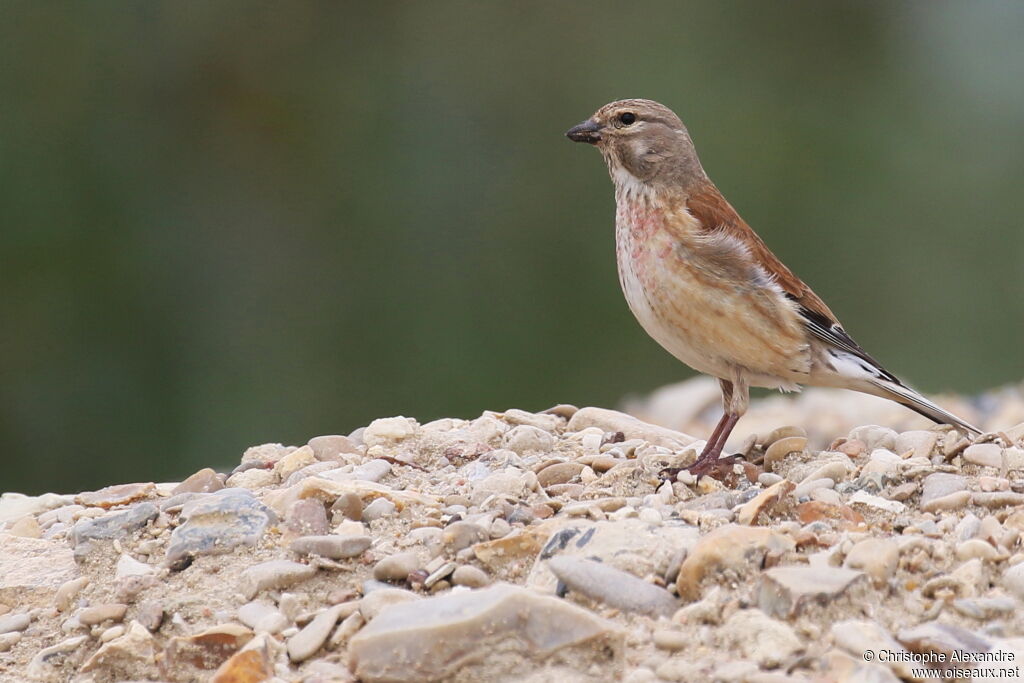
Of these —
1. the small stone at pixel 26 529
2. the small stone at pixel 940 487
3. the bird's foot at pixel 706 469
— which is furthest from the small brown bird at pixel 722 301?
the small stone at pixel 26 529

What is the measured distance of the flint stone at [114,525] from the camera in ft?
11.9

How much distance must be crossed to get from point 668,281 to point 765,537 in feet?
5.47

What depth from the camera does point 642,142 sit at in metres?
4.91

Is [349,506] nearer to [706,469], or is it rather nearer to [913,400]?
[706,469]

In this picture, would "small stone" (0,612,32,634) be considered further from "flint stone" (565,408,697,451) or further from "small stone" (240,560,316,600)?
"flint stone" (565,408,697,451)

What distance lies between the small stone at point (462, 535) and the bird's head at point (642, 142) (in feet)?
6.41

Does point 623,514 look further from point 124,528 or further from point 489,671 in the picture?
point 124,528

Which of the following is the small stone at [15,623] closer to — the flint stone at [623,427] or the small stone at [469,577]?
the small stone at [469,577]

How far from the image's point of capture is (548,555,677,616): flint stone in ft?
9.43

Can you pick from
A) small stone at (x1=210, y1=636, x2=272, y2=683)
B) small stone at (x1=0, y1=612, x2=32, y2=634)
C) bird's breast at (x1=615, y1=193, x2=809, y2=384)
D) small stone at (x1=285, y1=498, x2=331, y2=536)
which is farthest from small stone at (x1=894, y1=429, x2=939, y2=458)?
small stone at (x1=0, y1=612, x2=32, y2=634)

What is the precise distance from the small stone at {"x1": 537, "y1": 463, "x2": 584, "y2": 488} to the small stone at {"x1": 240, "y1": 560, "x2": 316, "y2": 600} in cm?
92

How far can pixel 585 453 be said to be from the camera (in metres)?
→ 4.34

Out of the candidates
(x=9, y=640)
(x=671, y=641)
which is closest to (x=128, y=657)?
(x=9, y=640)

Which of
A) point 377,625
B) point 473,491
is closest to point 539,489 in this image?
point 473,491
